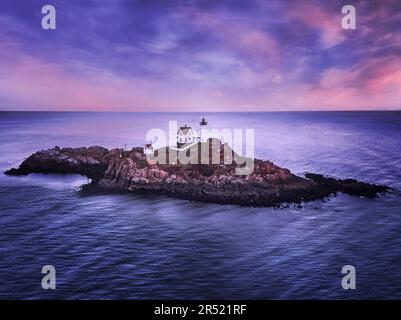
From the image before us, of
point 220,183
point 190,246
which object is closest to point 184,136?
point 220,183

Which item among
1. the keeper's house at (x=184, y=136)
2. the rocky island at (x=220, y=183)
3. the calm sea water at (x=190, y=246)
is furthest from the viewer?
the keeper's house at (x=184, y=136)

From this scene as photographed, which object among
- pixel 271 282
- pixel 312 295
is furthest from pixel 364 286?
pixel 271 282

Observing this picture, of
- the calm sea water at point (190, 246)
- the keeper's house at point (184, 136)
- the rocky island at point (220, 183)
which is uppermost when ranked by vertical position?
the keeper's house at point (184, 136)

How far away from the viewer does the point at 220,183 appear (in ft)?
175

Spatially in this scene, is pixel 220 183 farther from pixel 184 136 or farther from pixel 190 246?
pixel 184 136

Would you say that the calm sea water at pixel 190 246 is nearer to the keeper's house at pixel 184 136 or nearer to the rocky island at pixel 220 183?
the rocky island at pixel 220 183

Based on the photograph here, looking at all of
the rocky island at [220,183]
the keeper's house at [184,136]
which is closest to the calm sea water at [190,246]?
the rocky island at [220,183]

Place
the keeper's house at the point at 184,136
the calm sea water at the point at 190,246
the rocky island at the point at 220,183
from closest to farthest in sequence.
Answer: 1. the calm sea water at the point at 190,246
2. the rocky island at the point at 220,183
3. the keeper's house at the point at 184,136

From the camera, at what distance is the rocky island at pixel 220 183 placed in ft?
169

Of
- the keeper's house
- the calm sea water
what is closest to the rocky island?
the calm sea water

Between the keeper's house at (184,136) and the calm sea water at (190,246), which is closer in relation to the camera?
the calm sea water at (190,246)

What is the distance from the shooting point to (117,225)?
41875 millimetres

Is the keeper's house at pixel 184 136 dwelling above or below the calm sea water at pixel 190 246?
above

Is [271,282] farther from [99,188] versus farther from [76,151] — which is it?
[76,151]
